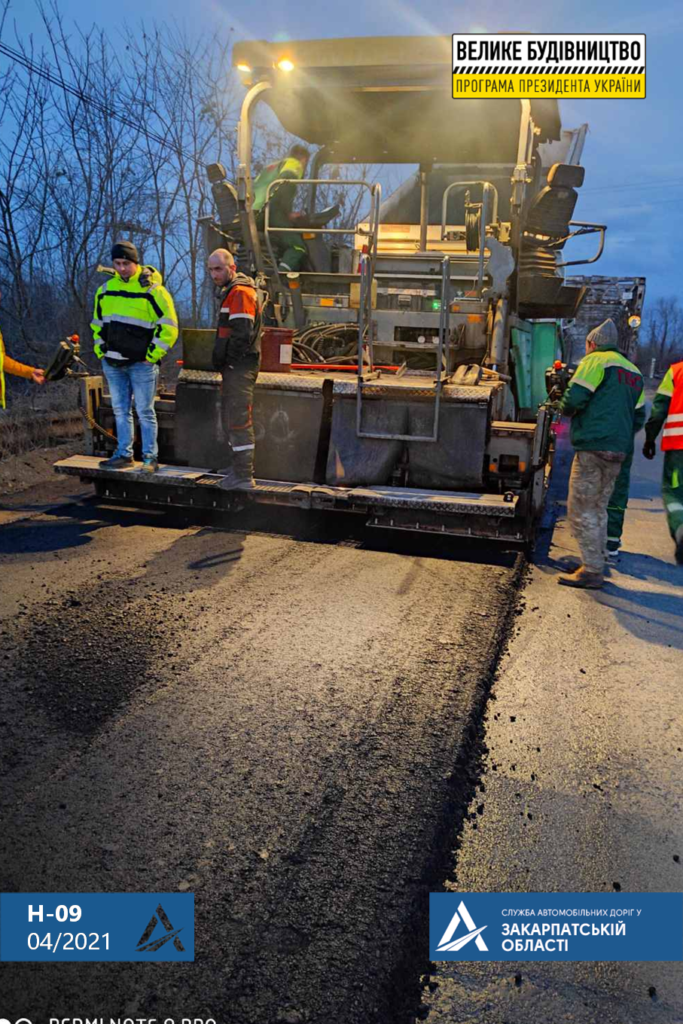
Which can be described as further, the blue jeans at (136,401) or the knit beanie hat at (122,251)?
the blue jeans at (136,401)

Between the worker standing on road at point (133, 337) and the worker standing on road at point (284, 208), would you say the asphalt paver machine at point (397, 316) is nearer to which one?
the worker standing on road at point (284, 208)

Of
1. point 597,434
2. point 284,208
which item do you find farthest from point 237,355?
point 597,434

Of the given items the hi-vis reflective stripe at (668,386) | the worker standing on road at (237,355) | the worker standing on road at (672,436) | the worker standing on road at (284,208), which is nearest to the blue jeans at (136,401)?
the worker standing on road at (237,355)

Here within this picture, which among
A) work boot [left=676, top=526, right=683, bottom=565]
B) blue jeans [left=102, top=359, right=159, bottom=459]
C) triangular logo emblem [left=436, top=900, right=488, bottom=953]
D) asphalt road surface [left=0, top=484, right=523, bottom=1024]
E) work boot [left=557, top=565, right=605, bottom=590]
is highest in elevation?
blue jeans [left=102, top=359, right=159, bottom=459]

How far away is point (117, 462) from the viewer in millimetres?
6715

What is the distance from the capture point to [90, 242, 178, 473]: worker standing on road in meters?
6.67

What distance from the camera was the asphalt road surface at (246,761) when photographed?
2.17m

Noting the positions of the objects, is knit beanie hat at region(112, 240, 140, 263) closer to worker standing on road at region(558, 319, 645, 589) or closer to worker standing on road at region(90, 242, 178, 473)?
worker standing on road at region(90, 242, 178, 473)

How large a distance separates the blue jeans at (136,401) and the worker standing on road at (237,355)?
73cm

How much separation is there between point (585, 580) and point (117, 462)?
3774 mm

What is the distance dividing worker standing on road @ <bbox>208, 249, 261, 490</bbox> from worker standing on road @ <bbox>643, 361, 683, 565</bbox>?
126 inches

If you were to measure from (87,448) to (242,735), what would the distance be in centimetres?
463

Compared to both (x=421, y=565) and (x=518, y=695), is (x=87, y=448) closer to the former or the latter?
(x=421, y=565)

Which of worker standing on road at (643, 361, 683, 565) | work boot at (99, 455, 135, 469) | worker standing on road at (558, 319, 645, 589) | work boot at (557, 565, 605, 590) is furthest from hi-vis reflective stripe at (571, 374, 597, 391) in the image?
work boot at (99, 455, 135, 469)
